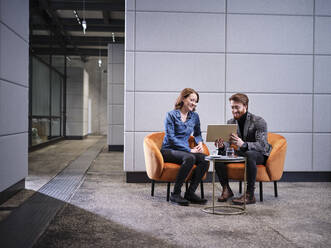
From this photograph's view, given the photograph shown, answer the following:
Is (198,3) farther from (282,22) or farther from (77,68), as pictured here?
(77,68)

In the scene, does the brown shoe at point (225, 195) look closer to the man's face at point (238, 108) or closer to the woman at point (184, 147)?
the woman at point (184, 147)

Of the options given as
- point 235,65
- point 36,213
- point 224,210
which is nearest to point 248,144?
point 224,210

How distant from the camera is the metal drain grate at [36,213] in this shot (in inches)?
104

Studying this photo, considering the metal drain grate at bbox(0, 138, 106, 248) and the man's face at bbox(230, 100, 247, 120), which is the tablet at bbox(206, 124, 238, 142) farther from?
the metal drain grate at bbox(0, 138, 106, 248)

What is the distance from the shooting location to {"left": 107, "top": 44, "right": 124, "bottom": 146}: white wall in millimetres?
10969

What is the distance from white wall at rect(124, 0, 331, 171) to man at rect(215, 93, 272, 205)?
121 cm

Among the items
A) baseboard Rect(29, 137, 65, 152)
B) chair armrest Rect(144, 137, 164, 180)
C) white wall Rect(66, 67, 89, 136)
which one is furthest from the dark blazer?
white wall Rect(66, 67, 89, 136)

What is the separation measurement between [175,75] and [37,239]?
10.4 feet

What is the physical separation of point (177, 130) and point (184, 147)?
21 cm

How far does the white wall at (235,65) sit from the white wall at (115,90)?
19.5 feet

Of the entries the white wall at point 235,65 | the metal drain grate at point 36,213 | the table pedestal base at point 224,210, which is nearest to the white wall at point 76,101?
the metal drain grate at point 36,213

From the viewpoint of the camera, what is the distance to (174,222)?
306 centimetres

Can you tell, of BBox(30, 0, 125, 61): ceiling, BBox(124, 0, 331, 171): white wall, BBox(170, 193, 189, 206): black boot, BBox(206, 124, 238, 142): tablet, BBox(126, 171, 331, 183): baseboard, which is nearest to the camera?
BBox(206, 124, 238, 142): tablet

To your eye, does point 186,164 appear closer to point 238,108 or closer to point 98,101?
point 238,108
